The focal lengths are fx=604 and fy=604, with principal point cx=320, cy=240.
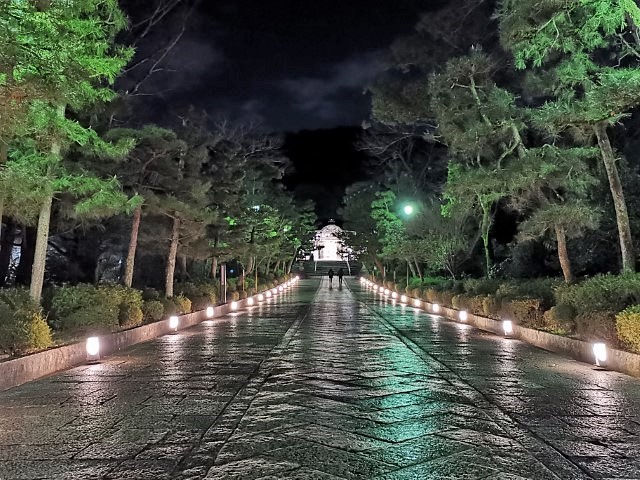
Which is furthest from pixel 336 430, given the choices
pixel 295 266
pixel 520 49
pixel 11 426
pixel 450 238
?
pixel 295 266

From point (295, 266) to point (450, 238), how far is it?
245ft

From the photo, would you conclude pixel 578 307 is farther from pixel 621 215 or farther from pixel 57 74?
pixel 57 74

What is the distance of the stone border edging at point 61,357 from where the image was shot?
918cm

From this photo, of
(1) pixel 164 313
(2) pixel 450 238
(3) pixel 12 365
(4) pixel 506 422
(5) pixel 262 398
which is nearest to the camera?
(4) pixel 506 422

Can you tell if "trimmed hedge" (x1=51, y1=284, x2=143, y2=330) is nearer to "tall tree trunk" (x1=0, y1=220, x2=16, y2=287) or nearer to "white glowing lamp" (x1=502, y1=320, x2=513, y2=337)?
"white glowing lamp" (x1=502, y1=320, x2=513, y2=337)

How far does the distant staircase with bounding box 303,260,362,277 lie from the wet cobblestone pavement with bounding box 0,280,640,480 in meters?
88.3

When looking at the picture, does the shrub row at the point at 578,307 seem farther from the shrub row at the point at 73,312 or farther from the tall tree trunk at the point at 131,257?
the tall tree trunk at the point at 131,257

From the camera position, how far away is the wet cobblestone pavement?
5.25 m

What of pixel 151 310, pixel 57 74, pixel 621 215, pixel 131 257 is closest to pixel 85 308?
pixel 151 310

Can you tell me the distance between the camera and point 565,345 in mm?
12766

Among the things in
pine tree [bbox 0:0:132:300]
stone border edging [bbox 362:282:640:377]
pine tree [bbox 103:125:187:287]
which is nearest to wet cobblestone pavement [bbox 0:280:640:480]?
stone border edging [bbox 362:282:640:377]

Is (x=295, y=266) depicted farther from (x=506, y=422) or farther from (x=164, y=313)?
(x=506, y=422)

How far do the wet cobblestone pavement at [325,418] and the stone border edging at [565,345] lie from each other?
37cm

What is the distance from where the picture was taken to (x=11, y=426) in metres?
6.71
